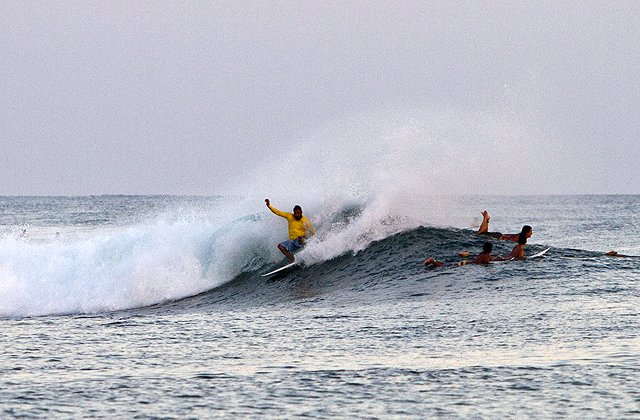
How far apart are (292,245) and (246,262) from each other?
1766 millimetres

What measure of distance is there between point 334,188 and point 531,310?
34.5 ft

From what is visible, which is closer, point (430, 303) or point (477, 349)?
point (477, 349)

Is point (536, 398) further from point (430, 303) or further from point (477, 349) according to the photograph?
point (430, 303)

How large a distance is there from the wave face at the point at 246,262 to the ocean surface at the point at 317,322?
0.20ft

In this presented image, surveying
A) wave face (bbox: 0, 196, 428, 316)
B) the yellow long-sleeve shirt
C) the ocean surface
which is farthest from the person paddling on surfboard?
the yellow long-sleeve shirt

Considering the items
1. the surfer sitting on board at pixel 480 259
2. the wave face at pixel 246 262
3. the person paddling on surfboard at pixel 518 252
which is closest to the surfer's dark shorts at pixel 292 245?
the wave face at pixel 246 262

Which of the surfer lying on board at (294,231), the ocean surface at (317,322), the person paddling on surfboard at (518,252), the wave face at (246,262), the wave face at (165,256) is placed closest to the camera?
the ocean surface at (317,322)

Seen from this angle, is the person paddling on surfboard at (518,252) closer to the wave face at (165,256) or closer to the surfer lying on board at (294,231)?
the wave face at (165,256)

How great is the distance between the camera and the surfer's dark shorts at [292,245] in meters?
21.0

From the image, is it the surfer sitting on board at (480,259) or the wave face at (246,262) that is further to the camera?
the wave face at (246,262)

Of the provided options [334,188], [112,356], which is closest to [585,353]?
[112,356]

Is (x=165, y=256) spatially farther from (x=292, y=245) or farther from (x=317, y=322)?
(x=317, y=322)

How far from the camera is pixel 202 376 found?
1120 centimetres

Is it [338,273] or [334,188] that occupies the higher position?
[334,188]
